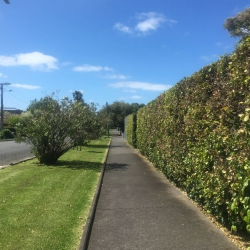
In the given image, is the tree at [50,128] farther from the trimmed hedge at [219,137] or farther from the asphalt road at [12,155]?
the trimmed hedge at [219,137]

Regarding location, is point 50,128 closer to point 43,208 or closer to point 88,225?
point 43,208

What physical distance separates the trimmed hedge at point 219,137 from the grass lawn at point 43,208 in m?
2.18

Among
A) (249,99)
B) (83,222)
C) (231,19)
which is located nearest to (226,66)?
(249,99)

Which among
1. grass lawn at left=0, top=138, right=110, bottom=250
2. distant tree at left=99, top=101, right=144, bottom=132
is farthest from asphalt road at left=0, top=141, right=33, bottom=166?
distant tree at left=99, top=101, right=144, bottom=132

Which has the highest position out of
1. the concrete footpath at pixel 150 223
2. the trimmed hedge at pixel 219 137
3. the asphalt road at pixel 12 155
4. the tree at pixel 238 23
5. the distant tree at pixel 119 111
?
the tree at pixel 238 23

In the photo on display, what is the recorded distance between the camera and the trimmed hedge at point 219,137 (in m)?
4.14

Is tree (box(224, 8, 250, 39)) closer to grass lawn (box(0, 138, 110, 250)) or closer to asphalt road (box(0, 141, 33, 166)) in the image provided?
asphalt road (box(0, 141, 33, 166))

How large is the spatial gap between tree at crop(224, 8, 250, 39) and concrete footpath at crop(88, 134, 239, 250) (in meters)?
17.3

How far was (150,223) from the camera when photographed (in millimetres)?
5648

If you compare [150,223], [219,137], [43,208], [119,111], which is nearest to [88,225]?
[150,223]

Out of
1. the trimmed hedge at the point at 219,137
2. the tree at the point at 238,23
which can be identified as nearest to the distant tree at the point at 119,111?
the tree at the point at 238,23

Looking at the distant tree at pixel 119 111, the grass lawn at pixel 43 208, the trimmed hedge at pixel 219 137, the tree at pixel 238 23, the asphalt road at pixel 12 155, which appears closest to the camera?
the trimmed hedge at pixel 219 137

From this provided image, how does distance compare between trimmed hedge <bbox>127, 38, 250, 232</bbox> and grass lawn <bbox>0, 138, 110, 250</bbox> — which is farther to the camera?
grass lawn <bbox>0, 138, 110, 250</bbox>

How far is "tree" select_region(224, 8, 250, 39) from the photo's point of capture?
22.6 m
